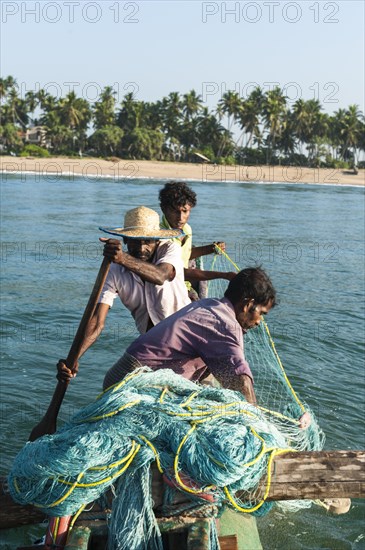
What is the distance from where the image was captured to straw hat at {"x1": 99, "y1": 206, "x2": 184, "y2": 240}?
4.62m

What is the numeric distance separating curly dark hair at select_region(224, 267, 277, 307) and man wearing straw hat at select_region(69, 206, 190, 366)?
0.63 metres

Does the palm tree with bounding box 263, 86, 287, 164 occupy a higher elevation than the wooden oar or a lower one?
higher

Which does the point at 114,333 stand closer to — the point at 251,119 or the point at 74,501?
the point at 74,501

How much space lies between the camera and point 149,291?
16.1ft

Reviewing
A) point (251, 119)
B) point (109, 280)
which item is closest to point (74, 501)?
point (109, 280)

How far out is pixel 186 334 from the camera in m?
4.03

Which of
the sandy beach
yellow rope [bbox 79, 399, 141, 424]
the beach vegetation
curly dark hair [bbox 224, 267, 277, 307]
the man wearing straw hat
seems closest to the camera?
yellow rope [bbox 79, 399, 141, 424]

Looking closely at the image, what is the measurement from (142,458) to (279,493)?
0.73m

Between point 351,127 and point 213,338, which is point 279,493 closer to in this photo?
point 213,338

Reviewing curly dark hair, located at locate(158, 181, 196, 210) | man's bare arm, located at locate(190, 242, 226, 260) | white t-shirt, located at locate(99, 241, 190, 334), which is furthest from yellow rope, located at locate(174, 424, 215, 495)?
man's bare arm, located at locate(190, 242, 226, 260)

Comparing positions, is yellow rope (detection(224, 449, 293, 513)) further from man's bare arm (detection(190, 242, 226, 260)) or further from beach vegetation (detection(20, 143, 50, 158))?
beach vegetation (detection(20, 143, 50, 158))

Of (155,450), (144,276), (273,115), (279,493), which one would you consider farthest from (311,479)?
(273,115)

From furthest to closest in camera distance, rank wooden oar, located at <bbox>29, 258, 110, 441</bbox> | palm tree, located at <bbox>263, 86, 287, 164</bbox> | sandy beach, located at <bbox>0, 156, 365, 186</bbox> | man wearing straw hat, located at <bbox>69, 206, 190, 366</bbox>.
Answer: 1. palm tree, located at <bbox>263, 86, 287, 164</bbox>
2. sandy beach, located at <bbox>0, 156, 365, 186</bbox>
3. man wearing straw hat, located at <bbox>69, 206, 190, 366</bbox>
4. wooden oar, located at <bbox>29, 258, 110, 441</bbox>

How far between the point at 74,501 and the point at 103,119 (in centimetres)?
7466
